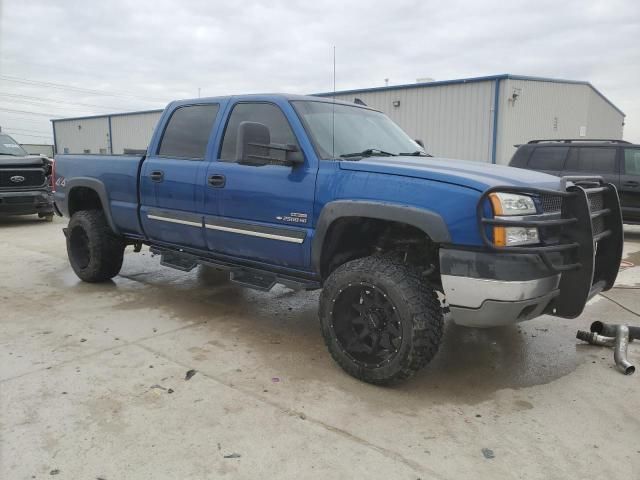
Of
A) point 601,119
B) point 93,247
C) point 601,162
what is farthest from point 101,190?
point 601,119

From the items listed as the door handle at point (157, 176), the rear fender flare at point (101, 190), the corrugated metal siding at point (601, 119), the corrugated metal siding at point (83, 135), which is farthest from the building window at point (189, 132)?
the corrugated metal siding at point (83, 135)

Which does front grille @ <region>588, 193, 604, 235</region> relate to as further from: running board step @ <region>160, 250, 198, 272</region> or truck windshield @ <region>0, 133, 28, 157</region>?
truck windshield @ <region>0, 133, 28, 157</region>

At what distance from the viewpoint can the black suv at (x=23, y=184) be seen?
1023cm

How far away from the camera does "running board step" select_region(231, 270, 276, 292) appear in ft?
13.2

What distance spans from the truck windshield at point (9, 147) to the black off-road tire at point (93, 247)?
6562 millimetres

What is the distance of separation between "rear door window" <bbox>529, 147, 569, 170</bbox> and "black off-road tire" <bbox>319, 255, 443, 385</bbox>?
24.4 ft

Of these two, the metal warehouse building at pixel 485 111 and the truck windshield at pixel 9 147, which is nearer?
the truck windshield at pixel 9 147

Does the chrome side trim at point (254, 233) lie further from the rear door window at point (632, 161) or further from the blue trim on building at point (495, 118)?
the blue trim on building at point (495, 118)

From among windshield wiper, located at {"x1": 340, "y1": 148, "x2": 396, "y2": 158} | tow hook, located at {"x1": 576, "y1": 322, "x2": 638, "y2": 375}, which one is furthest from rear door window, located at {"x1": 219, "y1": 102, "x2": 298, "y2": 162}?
tow hook, located at {"x1": 576, "y1": 322, "x2": 638, "y2": 375}

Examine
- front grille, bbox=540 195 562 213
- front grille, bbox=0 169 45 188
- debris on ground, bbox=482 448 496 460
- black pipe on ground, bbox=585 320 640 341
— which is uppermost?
front grille, bbox=540 195 562 213

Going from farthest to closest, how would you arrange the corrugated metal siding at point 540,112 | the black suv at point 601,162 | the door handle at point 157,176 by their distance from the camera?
the corrugated metal siding at point 540,112, the black suv at point 601,162, the door handle at point 157,176

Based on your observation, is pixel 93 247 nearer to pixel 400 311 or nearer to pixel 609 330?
pixel 400 311

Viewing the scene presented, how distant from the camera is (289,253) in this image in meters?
3.81

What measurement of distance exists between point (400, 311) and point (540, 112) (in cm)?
1622
